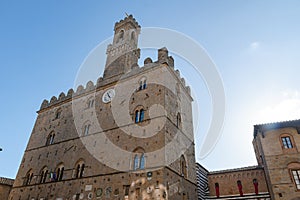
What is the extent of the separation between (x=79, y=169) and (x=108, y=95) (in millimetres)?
6564

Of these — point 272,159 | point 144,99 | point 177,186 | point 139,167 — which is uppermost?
point 144,99

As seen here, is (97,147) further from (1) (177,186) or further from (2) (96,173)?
(1) (177,186)

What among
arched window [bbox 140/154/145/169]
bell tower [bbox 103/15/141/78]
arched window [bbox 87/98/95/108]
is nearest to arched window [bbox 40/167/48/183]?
arched window [bbox 87/98/95/108]

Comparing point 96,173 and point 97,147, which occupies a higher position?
point 97,147

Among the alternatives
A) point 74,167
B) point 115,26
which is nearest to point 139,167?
point 74,167

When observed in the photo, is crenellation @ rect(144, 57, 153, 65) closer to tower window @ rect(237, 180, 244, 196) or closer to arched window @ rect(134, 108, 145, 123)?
arched window @ rect(134, 108, 145, 123)

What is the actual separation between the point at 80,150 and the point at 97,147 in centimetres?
186

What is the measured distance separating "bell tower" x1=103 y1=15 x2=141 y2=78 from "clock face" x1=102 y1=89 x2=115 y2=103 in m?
2.01

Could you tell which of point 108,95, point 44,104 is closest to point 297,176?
point 108,95

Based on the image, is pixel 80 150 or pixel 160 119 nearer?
pixel 160 119

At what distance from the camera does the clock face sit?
65.6ft

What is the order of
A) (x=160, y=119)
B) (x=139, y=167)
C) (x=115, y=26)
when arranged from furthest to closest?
(x=115, y=26)
(x=160, y=119)
(x=139, y=167)

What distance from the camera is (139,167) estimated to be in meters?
14.7

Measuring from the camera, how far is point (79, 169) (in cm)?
1788
